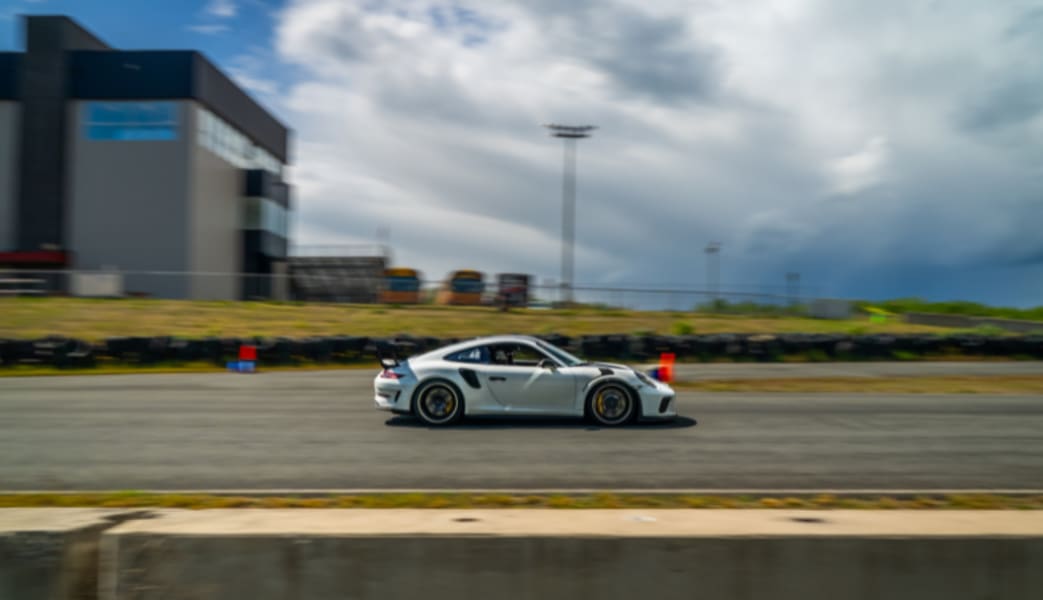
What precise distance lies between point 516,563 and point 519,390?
302 inches

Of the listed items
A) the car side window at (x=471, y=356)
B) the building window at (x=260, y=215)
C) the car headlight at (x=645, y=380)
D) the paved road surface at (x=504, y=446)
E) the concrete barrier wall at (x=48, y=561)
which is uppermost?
the building window at (x=260, y=215)

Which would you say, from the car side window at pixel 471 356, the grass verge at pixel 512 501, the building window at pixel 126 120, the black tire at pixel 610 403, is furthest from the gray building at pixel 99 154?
the grass verge at pixel 512 501

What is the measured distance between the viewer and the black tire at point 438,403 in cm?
1177

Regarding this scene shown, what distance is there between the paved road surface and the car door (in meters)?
0.31

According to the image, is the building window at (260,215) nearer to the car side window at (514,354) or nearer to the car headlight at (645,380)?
the car side window at (514,354)

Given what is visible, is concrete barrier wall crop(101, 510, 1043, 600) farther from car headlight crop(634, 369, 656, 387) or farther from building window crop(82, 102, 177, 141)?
building window crop(82, 102, 177, 141)

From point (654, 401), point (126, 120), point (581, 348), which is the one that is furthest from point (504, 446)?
point (126, 120)

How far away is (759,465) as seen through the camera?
8977mm

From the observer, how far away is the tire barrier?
20.5m

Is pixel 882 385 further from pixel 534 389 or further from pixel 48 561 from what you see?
pixel 48 561

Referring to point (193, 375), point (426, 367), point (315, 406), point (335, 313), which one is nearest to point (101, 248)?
point (335, 313)

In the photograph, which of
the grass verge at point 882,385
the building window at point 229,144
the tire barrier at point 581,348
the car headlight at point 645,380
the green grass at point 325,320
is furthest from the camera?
the building window at point 229,144

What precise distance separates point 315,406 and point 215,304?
2134 cm

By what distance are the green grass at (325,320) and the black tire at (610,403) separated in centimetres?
1577
